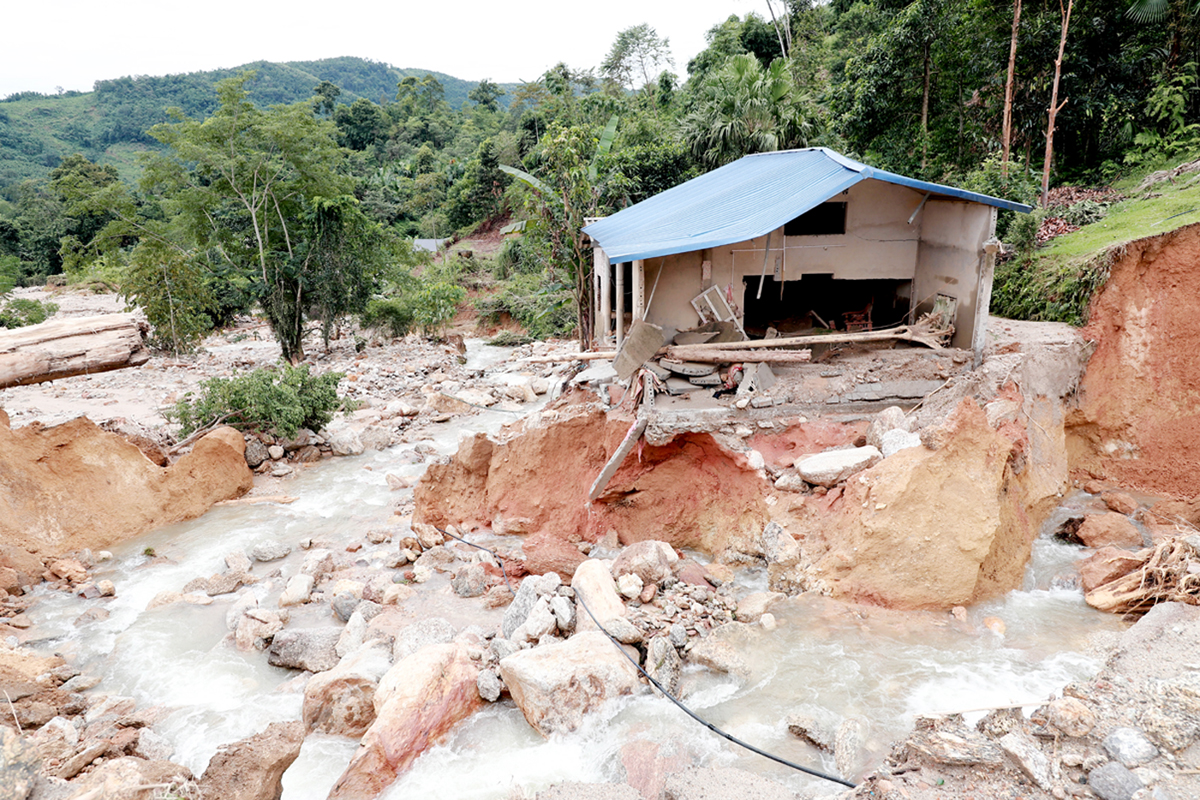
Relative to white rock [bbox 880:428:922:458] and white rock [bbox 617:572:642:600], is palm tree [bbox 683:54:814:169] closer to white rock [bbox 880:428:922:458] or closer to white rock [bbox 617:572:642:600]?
white rock [bbox 880:428:922:458]

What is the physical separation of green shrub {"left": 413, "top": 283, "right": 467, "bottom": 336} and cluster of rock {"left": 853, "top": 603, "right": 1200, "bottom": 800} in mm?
18684

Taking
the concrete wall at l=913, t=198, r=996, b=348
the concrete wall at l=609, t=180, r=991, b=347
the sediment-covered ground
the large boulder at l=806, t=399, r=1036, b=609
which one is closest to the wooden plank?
the sediment-covered ground

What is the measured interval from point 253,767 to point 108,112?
308 ft

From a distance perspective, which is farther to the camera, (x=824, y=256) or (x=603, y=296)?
(x=603, y=296)

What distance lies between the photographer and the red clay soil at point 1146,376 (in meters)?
7.58

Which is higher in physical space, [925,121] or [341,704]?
[925,121]

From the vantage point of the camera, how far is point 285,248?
18141mm

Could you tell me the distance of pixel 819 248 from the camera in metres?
9.23

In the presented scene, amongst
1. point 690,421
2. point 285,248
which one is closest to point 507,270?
point 285,248

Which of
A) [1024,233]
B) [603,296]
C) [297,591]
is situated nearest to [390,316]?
[603,296]

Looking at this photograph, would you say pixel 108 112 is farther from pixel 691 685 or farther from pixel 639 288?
pixel 691 685

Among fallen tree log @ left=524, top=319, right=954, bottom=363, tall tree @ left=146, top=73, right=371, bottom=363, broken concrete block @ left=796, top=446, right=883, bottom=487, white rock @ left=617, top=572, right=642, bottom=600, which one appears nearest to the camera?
white rock @ left=617, top=572, right=642, bottom=600

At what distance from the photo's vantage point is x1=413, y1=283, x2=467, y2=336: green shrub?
20562 millimetres

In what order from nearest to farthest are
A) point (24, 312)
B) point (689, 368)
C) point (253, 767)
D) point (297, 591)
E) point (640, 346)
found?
1. point (253, 767)
2. point (297, 591)
3. point (689, 368)
4. point (640, 346)
5. point (24, 312)
